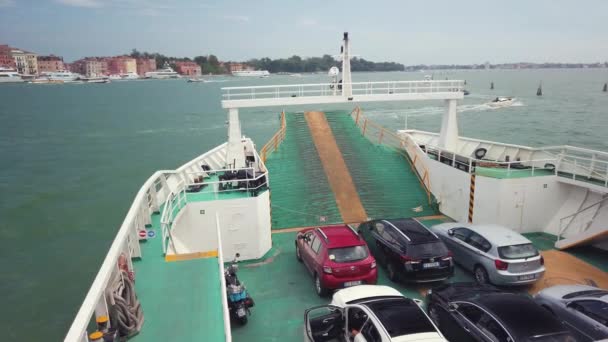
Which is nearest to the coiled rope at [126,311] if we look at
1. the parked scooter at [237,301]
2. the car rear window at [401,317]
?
the parked scooter at [237,301]

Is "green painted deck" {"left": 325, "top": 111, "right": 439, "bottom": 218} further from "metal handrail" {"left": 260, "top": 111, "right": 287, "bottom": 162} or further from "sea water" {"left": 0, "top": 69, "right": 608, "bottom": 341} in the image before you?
"sea water" {"left": 0, "top": 69, "right": 608, "bottom": 341}

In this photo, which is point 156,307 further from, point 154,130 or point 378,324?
point 154,130

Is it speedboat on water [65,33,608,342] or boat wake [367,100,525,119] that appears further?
boat wake [367,100,525,119]

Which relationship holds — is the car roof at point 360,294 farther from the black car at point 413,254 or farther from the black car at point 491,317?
the black car at point 413,254

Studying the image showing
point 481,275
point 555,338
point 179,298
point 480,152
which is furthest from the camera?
point 480,152

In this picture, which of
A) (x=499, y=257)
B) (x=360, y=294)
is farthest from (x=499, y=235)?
(x=360, y=294)

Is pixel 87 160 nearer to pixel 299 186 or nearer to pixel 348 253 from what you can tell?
pixel 299 186

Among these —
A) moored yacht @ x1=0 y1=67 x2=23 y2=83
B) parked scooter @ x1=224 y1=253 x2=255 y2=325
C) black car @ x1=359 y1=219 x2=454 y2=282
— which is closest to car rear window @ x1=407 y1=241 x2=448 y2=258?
black car @ x1=359 y1=219 x2=454 y2=282
